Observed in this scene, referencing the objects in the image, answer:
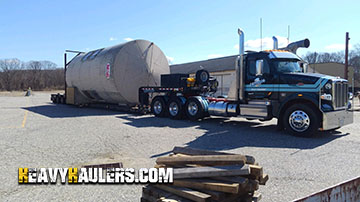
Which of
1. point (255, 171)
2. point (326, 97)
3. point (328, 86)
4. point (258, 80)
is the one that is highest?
point (258, 80)

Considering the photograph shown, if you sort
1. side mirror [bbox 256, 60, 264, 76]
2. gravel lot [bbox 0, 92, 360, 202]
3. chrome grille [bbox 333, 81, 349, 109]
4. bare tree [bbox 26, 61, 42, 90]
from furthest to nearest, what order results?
bare tree [bbox 26, 61, 42, 90], side mirror [bbox 256, 60, 264, 76], chrome grille [bbox 333, 81, 349, 109], gravel lot [bbox 0, 92, 360, 202]

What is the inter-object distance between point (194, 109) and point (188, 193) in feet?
32.7

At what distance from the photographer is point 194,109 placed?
13273 mm

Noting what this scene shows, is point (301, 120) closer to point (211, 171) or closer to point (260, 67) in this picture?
point (260, 67)

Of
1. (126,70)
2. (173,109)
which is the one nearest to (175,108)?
(173,109)

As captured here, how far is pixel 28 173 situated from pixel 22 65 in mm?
104155

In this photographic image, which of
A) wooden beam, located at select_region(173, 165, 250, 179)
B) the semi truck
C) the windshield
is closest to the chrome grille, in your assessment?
the semi truck

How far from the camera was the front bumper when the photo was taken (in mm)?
8883

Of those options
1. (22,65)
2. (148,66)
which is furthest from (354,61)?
(22,65)

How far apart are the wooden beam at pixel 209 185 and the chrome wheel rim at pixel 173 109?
34.1 ft

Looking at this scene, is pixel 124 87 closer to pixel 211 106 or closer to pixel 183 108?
pixel 183 108

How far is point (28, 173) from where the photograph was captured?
546 centimetres

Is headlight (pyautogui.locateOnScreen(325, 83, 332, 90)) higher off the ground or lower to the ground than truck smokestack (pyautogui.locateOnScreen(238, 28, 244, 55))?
lower

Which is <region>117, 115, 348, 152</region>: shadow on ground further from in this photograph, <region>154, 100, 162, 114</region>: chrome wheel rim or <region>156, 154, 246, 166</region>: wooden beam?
<region>154, 100, 162, 114</region>: chrome wheel rim
